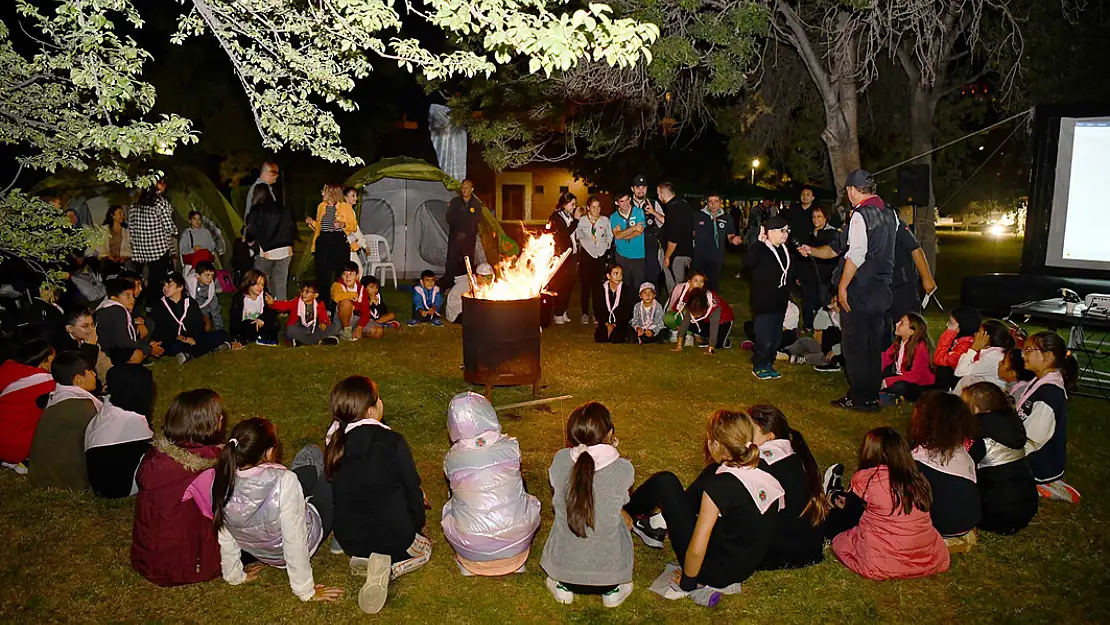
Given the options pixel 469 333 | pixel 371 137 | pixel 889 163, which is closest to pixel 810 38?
pixel 889 163

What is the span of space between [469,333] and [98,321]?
3952mm

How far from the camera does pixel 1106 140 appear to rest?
32.8 feet

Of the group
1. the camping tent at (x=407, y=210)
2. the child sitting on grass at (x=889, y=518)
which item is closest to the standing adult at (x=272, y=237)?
the camping tent at (x=407, y=210)

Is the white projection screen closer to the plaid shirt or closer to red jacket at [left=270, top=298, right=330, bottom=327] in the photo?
red jacket at [left=270, top=298, right=330, bottom=327]

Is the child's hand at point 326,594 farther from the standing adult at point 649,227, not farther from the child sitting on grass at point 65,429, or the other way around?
the standing adult at point 649,227

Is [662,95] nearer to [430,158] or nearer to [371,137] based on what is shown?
[371,137]

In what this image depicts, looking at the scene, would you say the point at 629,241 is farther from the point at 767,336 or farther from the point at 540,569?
the point at 540,569

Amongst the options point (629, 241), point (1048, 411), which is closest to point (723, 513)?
point (1048, 411)

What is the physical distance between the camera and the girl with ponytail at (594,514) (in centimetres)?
420

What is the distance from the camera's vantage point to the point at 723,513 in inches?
163

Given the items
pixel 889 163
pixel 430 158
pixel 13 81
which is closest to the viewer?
pixel 13 81

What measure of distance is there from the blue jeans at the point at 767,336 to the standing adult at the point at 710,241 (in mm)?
2410

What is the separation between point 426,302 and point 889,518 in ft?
28.7

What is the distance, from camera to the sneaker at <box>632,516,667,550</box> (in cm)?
499
